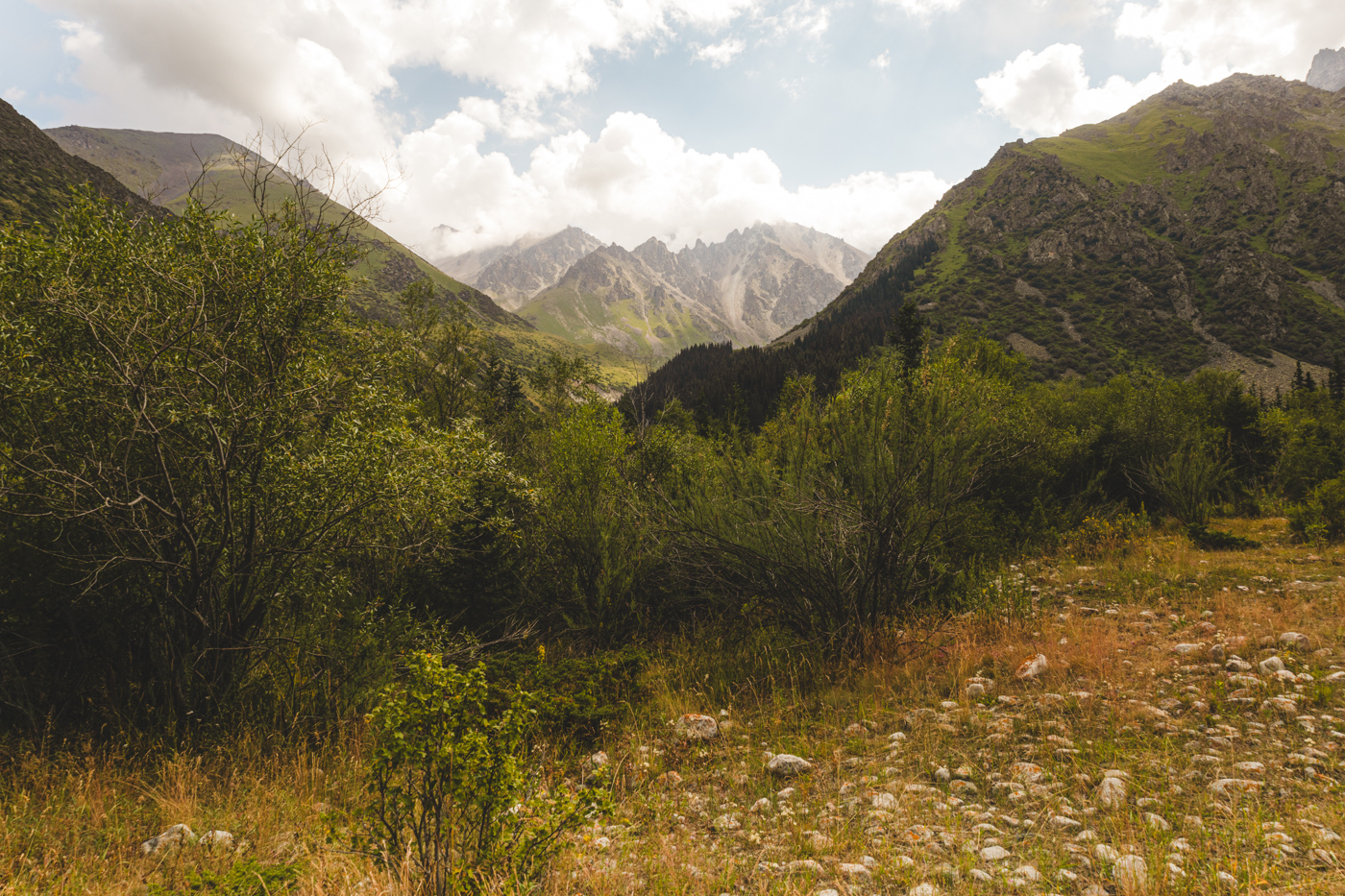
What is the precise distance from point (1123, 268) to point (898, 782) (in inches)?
6271

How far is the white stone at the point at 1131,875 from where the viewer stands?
8.49 feet

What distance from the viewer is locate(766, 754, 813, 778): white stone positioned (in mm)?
4582

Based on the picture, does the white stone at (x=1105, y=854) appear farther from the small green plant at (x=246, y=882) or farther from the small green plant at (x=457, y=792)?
the small green plant at (x=246, y=882)

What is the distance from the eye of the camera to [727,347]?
5202 inches

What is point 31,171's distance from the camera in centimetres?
5372

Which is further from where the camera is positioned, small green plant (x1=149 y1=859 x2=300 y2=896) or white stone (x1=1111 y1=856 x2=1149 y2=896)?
small green plant (x1=149 y1=859 x2=300 y2=896)

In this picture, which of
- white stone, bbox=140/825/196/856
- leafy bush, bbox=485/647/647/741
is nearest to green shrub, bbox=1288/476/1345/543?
leafy bush, bbox=485/647/647/741

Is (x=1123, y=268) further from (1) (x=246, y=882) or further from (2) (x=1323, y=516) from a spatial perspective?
(1) (x=246, y=882)

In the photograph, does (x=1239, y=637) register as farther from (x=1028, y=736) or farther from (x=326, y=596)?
(x=326, y=596)

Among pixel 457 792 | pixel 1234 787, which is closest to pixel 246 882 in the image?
pixel 457 792

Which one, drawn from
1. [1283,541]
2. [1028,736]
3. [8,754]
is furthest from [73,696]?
[1283,541]

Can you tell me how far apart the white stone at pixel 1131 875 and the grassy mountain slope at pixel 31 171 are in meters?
61.7

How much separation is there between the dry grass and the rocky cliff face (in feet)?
297

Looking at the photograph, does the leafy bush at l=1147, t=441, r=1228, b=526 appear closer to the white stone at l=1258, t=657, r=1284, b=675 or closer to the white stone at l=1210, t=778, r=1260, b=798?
the white stone at l=1258, t=657, r=1284, b=675
